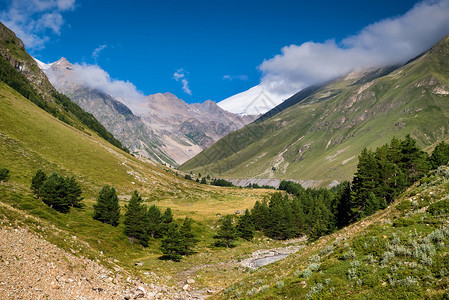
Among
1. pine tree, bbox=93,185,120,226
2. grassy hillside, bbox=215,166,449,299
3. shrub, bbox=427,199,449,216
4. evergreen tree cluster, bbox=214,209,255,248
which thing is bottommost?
evergreen tree cluster, bbox=214,209,255,248

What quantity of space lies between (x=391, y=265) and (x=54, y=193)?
6665 centimetres

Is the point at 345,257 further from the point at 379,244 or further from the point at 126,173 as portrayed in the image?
the point at 126,173

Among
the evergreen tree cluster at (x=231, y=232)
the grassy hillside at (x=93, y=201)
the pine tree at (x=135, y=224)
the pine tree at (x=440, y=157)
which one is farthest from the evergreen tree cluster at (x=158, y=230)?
the pine tree at (x=440, y=157)

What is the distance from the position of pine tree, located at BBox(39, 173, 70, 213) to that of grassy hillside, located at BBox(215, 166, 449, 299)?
54255 mm

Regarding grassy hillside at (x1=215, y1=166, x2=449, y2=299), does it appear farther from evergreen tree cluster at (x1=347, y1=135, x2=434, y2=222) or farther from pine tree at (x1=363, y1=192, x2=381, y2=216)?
evergreen tree cluster at (x1=347, y1=135, x2=434, y2=222)

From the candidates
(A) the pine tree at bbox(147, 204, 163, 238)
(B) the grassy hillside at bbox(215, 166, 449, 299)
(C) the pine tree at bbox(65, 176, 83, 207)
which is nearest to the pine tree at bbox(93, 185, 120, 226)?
(C) the pine tree at bbox(65, 176, 83, 207)

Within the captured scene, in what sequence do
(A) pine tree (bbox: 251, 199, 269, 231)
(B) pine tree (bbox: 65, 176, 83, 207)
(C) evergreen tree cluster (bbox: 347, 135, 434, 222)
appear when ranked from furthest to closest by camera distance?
1. (A) pine tree (bbox: 251, 199, 269, 231)
2. (B) pine tree (bbox: 65, 176, 83, 207)
3. (C) evergreen tree cluster (bbox: 347, 135, 434, 222)

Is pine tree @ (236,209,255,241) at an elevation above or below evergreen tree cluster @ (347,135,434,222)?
below

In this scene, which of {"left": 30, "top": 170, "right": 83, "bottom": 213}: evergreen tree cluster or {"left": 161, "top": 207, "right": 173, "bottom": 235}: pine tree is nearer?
{"left": 30, "top": 170, "right": 83, "bottom": 213}: evergreen tree cluster

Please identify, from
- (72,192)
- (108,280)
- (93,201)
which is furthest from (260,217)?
(108,280)

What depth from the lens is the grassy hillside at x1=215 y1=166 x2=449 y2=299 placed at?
1330 centimetres

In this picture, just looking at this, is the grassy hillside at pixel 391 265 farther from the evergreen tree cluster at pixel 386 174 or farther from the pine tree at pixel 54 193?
the pine tree at pixel 54 193

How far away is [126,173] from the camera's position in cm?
13588

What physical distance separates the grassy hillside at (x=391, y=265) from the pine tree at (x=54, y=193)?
54255 mm
